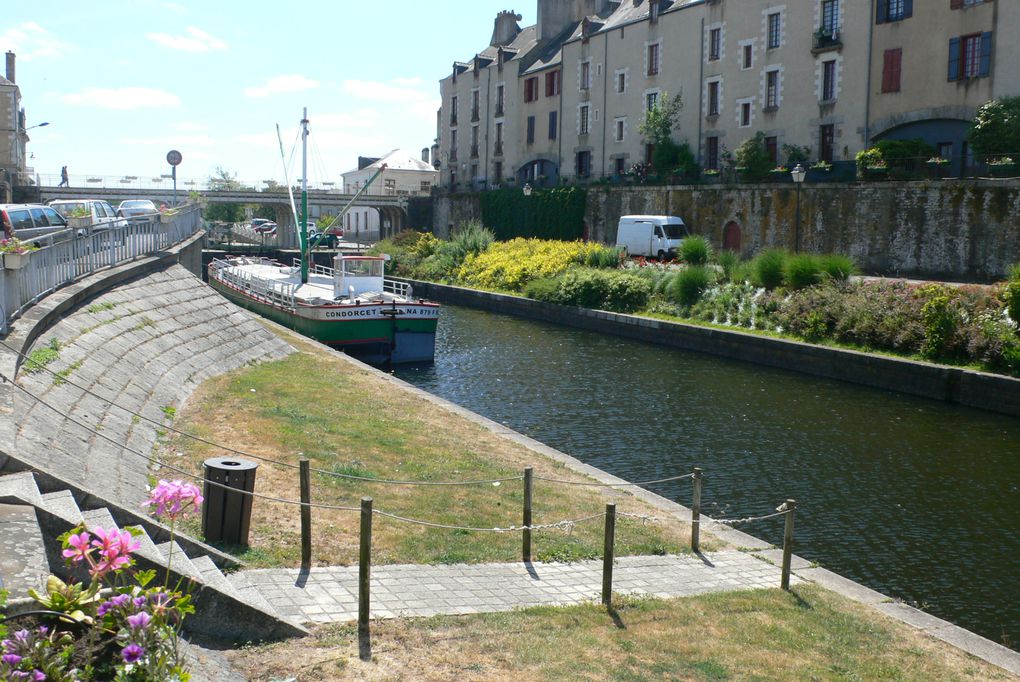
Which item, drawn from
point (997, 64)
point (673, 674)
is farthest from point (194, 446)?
point (997, 64)

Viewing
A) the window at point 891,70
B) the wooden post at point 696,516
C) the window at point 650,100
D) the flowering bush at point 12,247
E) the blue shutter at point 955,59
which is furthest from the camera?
the window at point 650,100

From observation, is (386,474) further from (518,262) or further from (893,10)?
(893,10)

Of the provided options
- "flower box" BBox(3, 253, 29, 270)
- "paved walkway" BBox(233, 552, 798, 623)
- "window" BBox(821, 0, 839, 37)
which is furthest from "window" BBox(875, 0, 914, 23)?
"flower box" BBox(3, 253, 29, 270)

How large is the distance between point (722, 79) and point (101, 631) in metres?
48.4

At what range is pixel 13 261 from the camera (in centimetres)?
1193

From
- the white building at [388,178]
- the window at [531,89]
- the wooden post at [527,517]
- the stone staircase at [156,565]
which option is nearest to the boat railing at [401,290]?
the wooden post at [527,517]

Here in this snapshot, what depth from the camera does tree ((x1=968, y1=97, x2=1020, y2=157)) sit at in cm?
3331

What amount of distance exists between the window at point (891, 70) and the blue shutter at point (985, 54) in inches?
145

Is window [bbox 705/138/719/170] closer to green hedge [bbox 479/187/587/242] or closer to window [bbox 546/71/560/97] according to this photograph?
green hedge [bbox 479/187/587/242]

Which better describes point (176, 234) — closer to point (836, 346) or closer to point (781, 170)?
point (836, 346)

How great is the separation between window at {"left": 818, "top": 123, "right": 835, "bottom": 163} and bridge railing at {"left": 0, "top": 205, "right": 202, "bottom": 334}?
92.6 feet

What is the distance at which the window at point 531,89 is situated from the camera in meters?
65.1

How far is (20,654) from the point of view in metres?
4.38

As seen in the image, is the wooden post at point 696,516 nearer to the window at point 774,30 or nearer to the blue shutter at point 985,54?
the blue shutter at point 985,54
